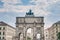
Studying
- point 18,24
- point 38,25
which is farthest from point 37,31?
point 18,24

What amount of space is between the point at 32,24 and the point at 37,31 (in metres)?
2.88

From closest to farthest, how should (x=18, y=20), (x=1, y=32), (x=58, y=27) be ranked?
(x=18, y=20), (x=1, y=32), (x=58, y=27)

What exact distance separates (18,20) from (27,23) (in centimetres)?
319

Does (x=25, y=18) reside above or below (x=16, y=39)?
above

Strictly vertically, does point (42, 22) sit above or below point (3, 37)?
above

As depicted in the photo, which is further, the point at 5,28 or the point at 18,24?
the point at 5,28

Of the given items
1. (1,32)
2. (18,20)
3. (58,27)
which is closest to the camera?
(18,20)

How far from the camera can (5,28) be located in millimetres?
94375

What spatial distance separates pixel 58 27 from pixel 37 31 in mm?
24286

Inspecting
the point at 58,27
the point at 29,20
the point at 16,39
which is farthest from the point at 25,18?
the point at 58,27

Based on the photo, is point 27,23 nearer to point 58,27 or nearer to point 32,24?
point 32,24

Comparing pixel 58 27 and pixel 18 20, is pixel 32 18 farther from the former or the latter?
pixel 58 27

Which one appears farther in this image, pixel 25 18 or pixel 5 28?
pixel 5 28

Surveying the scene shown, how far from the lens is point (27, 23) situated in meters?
77.9
